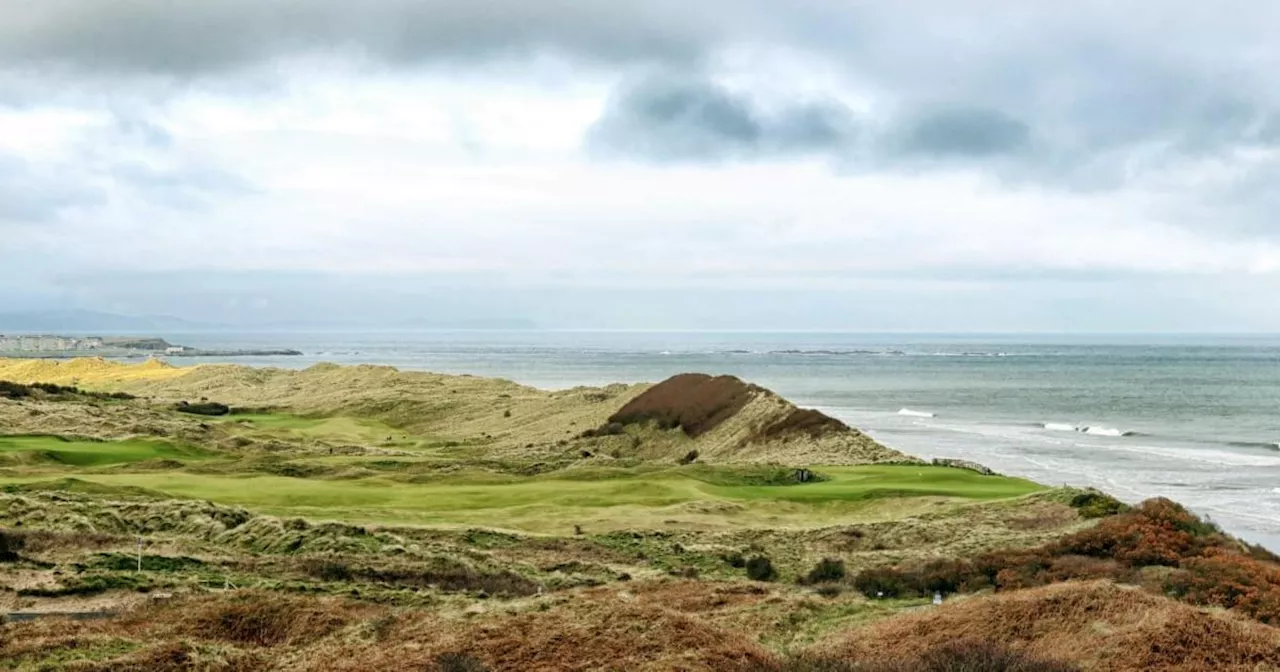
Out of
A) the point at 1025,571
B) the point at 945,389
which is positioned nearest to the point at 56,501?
the point at 1025,571

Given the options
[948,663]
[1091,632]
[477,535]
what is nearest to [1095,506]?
[477,535]

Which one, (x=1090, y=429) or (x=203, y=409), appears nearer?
(x=203, y=409)

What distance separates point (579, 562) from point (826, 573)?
4.64m

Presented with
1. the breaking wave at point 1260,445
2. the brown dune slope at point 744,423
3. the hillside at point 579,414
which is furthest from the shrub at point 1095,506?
the breaking wave at point 1260,445

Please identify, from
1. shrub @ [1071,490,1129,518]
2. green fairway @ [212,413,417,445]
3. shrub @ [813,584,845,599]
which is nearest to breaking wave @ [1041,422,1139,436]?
shrub @ [1071,490,1129,518]

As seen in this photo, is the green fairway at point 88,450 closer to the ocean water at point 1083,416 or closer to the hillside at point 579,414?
the hillside at point 579,414

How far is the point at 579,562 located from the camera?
1897 centimetres

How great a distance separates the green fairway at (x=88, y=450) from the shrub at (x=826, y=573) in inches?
986

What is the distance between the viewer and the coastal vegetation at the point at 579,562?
34.8ft

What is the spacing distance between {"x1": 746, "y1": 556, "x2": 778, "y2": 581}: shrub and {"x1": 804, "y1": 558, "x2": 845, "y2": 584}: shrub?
667 millimetres

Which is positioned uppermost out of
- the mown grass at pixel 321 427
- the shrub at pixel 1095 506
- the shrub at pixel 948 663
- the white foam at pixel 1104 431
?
the shrub at pixel 948 663

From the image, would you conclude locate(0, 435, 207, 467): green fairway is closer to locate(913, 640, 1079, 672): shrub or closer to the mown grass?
the mown grass

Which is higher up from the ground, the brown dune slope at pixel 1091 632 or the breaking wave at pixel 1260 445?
the brown dune slope at pixel 1091 632

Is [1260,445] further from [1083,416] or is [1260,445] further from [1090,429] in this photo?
[1083,416]
